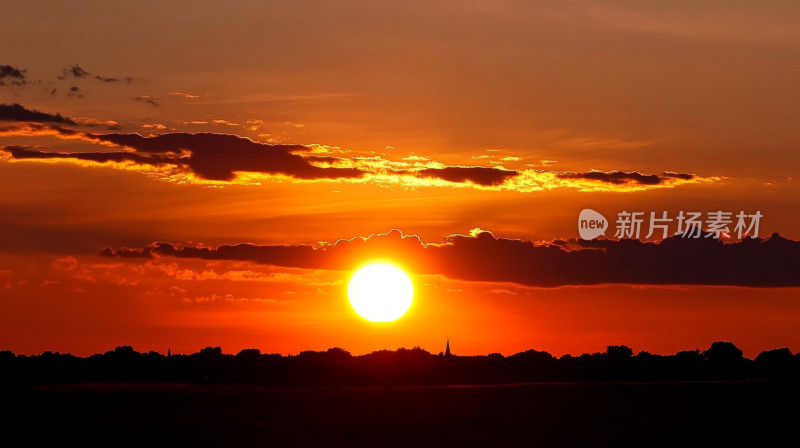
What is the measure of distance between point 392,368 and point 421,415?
319ft

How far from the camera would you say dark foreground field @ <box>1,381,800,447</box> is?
2436 inches

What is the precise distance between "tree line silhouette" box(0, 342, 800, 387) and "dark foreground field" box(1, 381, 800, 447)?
68.9 meters

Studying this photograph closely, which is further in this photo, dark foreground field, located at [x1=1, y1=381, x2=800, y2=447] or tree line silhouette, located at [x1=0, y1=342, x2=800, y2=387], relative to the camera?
tree line silhouette, located at [x1=0, y1=342, x2=800, y2=387]

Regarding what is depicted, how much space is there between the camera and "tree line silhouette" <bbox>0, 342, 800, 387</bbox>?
148 meters

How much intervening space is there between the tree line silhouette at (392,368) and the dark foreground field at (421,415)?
226 feet

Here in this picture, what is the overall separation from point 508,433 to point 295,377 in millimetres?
93063

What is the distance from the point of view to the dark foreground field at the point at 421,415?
61.9 meters

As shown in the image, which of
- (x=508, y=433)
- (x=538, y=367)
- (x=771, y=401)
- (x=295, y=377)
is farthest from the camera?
(x=538, y=367)

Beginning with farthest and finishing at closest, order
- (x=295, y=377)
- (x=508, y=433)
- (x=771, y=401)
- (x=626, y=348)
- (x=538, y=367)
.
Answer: (x=626, y=348) → (x=538, y=367) → (x=295, y=377) → (x=771, y=401) → (x=508, y=433)

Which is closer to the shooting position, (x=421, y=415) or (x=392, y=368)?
(x=421, y=415)

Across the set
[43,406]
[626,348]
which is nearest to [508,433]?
[43,406]

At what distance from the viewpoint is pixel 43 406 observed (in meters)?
70.8

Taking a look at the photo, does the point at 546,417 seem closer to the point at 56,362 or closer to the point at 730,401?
the point at 730,401

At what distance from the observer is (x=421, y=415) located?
6700 centimetres
